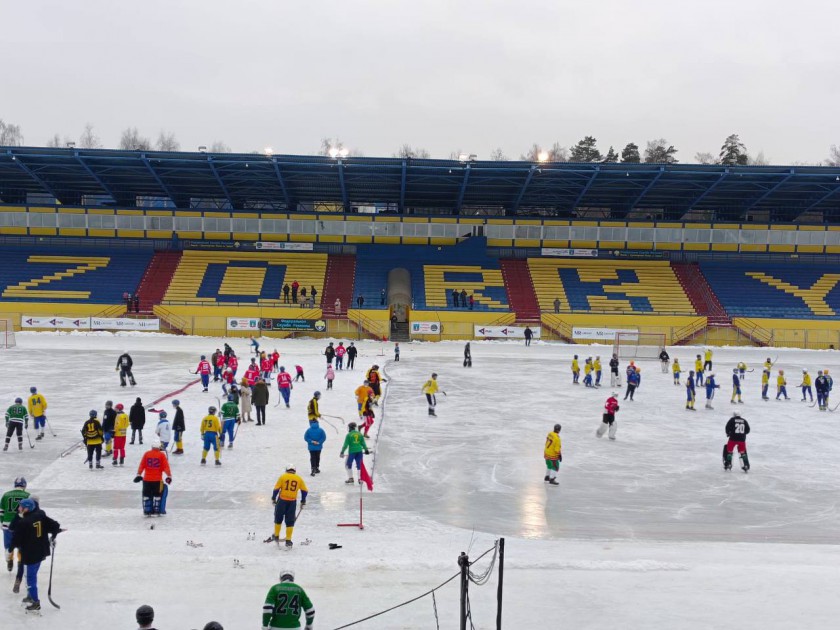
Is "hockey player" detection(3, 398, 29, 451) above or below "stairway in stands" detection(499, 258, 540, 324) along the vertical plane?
below

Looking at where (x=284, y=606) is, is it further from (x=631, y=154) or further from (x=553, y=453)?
(x=631, y=154)

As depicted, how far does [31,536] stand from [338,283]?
4632 centimetres

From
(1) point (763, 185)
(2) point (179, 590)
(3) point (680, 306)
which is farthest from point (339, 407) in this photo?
(1) point (763, 185)

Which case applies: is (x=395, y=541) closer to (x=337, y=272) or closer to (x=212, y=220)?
(x=337, y=272)

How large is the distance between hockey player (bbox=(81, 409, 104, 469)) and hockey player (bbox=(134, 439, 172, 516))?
350 centimetres

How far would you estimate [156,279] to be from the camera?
176 feet

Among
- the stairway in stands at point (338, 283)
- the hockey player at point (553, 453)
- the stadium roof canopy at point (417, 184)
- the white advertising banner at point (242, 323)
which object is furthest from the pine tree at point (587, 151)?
the hockey player at point (553, 453)

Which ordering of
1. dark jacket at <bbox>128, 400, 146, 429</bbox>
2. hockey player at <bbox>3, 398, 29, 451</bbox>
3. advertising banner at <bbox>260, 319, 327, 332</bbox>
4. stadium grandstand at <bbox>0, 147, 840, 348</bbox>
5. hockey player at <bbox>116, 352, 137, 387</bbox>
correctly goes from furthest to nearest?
stadium grandstand at <bbox>0, 147, 840, 348</bbox>
advertising banner at <bbox>260, 319, 327, 332</bbox>
hockey player at <bbox>116, 352, 137, 387</bbox>
dark jacket at <bbox>128, 400, 146, 429</bbox>
hockey player at <bbox>3, 398, 29, 451</bbox>

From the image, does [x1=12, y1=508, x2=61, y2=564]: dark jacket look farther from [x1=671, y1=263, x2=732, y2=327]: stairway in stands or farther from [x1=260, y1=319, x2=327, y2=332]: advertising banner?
[x1=671, y1=263, x2=732, y2=327]: stairway in stands

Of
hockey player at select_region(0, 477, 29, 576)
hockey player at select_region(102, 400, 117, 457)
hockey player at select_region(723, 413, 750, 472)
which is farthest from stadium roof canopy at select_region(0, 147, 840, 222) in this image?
hockey player at select_region(0, 477, 29, 576)

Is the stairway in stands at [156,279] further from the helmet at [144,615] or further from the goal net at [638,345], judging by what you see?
the helmet at [144,615]

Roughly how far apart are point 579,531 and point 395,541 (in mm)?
3534

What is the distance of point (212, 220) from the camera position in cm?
5862

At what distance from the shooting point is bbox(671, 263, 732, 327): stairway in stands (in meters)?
51.3
